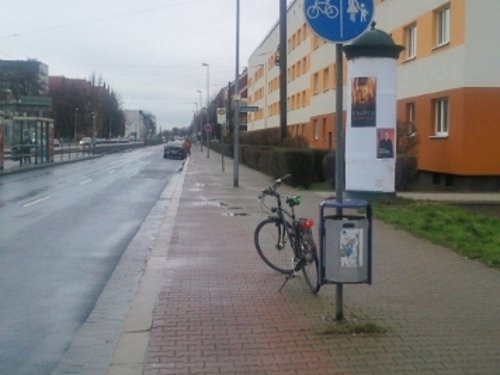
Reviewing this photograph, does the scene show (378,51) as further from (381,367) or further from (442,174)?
(381,367)

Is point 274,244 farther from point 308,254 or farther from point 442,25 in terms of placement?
point 442,25

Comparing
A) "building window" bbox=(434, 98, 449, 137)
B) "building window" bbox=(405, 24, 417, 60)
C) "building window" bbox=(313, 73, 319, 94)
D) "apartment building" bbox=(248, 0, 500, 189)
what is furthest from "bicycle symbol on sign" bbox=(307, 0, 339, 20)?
"building window" bbox=(313, 73, 319, 94)

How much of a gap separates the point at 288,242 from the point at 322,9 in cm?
351

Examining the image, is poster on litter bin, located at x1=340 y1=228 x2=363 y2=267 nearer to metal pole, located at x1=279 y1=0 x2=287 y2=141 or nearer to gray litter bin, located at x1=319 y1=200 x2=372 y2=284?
gray litter bin, located at x1=319 y1=200 x2=372 y2=284

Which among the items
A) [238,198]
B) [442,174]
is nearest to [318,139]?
[442,174]

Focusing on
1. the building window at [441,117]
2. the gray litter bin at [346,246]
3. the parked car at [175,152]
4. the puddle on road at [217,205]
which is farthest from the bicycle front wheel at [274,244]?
the parked car at [175,152]

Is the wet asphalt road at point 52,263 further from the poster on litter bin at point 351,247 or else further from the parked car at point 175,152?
the parked car at point 175,152

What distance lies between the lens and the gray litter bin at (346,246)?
6.16m

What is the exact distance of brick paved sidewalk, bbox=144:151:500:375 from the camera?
5195mm

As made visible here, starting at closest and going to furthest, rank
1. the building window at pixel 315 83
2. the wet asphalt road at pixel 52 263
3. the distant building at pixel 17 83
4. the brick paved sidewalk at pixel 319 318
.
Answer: the brick paved sidewalk at pixel 319 318 < the wet asphalt road at pixel 52 263 < the building window at pixel 315 83 < the distant building at pixel 17 83

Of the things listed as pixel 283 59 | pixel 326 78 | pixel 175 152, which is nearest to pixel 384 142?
pixel 283 59

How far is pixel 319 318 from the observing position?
6.46 meters

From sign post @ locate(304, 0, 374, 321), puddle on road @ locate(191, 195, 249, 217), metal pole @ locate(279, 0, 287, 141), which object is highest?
metal pole @ locate(279, 0, 287, 141)

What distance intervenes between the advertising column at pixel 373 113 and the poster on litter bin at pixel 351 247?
37.6 feet
